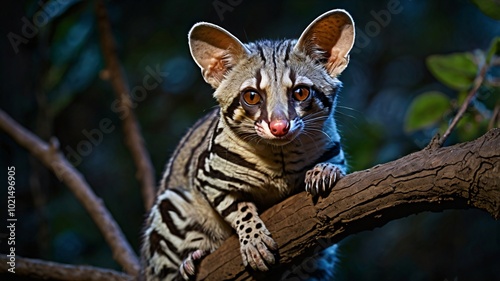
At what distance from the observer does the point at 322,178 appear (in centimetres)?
238

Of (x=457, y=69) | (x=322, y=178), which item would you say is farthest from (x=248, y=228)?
(x=457, y=69)

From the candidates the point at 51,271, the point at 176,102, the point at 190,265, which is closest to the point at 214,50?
the point at 190,265

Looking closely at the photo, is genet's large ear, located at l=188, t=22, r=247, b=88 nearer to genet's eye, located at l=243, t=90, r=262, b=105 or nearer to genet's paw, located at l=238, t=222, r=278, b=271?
genet's eye, located at l=243, t=90, r=262, b=105

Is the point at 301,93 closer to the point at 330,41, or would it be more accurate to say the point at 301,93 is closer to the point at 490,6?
the point at 330,41

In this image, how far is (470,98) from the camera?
9.51ft

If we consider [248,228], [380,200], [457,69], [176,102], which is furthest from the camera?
[176,102]

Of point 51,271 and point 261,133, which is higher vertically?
point 261,133

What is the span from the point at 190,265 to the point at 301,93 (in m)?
0.99

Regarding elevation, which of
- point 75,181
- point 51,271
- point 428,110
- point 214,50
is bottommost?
point 428,110

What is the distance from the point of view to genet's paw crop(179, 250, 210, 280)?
286 centimetres

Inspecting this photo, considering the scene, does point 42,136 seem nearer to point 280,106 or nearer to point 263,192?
point 263,192

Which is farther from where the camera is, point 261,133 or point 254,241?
point 254,241

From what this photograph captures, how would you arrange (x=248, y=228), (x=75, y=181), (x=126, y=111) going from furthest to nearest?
(x=126, y=111)
(x=75, y=181)
(x=248, y=228)

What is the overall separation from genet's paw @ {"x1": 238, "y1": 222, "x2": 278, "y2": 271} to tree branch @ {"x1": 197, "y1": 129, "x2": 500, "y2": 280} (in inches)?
1.7
